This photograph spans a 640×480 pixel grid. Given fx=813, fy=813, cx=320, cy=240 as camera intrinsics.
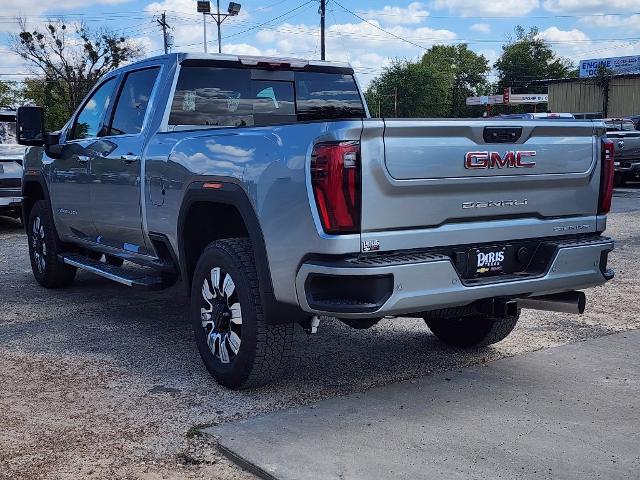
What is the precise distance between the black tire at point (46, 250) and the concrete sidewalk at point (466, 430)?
414 centimetres

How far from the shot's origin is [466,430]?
407cm

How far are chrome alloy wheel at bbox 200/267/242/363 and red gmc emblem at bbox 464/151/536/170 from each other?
1.47 m

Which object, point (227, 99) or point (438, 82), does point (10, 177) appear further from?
point (438, 82)

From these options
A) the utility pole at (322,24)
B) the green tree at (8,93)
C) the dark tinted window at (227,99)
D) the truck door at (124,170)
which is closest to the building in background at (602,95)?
the utility pole at (322,24)

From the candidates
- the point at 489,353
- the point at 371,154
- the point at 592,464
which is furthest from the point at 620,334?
the point at 371,154

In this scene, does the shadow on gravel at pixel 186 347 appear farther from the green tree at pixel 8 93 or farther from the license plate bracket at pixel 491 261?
the green tree at pixel 8 93

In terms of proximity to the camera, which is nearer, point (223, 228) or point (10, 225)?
point (223, 228)

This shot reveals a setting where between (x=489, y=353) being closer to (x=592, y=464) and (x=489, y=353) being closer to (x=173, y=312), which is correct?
(x=592, y=464)

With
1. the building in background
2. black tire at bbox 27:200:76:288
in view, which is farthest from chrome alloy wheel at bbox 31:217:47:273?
the building in background

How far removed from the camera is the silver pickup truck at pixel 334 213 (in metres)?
3.96

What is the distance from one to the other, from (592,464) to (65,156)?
203 inches

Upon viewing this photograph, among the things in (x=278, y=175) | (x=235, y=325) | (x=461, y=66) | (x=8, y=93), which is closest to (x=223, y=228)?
Answer: (x=235, y=325)

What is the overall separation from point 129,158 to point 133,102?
61 cm

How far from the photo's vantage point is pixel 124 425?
4227mm
